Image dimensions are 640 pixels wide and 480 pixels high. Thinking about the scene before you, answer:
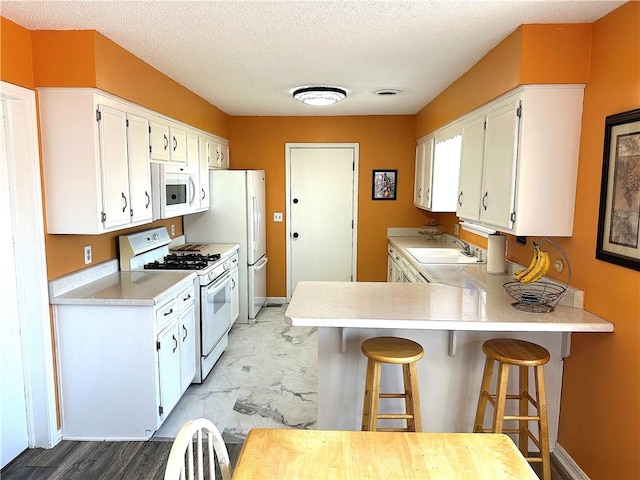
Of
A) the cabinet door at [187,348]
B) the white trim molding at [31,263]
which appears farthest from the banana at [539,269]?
the white trim molding at [31,263]

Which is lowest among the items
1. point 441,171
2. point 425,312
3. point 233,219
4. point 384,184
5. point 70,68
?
point 425,312

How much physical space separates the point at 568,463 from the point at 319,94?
3.19m

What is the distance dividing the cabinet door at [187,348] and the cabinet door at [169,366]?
0.08 meters

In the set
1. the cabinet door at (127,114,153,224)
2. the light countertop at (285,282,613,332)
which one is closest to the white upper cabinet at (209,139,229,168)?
the cabinet door at (127,114,153,224)

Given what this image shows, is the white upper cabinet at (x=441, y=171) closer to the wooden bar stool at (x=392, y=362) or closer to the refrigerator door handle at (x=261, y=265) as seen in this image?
the refrigerator door handle at (x=261, y=265)

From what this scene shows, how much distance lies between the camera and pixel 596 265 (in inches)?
86.8

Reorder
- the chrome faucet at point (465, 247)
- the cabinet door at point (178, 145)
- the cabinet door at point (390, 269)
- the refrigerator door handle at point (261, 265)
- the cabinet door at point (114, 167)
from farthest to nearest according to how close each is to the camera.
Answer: the cabinet door at point (390, 269) < the refrigerator door handle at point (261, 265) < the chrome faucet at point (465, 247) < the cabinet door at point (178, 145) < the cabinet door at point (114, 167)

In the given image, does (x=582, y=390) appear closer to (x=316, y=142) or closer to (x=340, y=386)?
(x=340, y=386)

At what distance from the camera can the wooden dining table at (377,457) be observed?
1275 mm

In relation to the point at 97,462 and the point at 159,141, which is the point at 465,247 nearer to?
the point at 159,141

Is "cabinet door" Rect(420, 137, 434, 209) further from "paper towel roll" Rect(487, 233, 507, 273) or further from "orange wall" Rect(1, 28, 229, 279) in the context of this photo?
"orange wall" Rect(1, 28, 229, 279)

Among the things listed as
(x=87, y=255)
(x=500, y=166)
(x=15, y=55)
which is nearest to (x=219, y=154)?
(x=87, y=255)

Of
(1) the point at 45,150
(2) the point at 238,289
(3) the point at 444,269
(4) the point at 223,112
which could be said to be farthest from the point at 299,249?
(1) the point at 45,150

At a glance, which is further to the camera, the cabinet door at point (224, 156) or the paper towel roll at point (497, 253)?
the cabinet door at point (224, 156)
